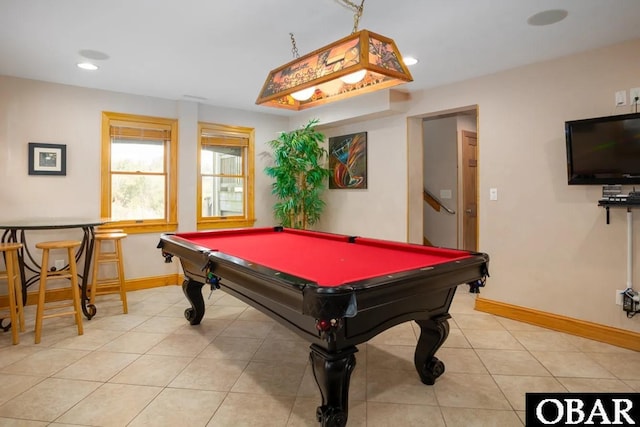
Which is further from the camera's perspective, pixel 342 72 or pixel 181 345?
pixel 181 345

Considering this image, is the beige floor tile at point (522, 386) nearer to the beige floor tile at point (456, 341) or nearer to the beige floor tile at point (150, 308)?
the beige floor tile at point (456, 341)

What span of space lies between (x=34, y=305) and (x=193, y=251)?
2.68 meters

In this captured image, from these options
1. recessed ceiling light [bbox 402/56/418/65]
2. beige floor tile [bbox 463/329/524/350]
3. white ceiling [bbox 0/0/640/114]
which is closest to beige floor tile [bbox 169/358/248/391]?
beige floor tile [bbox 463/329/524/350]

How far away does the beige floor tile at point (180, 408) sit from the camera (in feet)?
6.21

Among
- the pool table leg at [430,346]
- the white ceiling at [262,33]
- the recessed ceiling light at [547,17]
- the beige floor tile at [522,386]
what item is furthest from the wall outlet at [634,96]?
the pool table leg at [430,346]

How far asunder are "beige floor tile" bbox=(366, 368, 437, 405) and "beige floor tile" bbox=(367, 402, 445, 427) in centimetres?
5

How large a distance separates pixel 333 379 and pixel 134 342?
2.04m

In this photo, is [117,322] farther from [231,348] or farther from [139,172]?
[139,172]

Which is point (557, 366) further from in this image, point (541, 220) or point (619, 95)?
point (619, 95)

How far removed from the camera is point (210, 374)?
2.41m

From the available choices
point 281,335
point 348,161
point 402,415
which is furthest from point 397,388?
point 348,161

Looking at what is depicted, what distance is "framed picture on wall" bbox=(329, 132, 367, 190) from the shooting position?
4832 millimetres

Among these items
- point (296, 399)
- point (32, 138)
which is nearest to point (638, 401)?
point (296, 399)

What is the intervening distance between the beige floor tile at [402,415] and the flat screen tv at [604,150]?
2.23 meters
